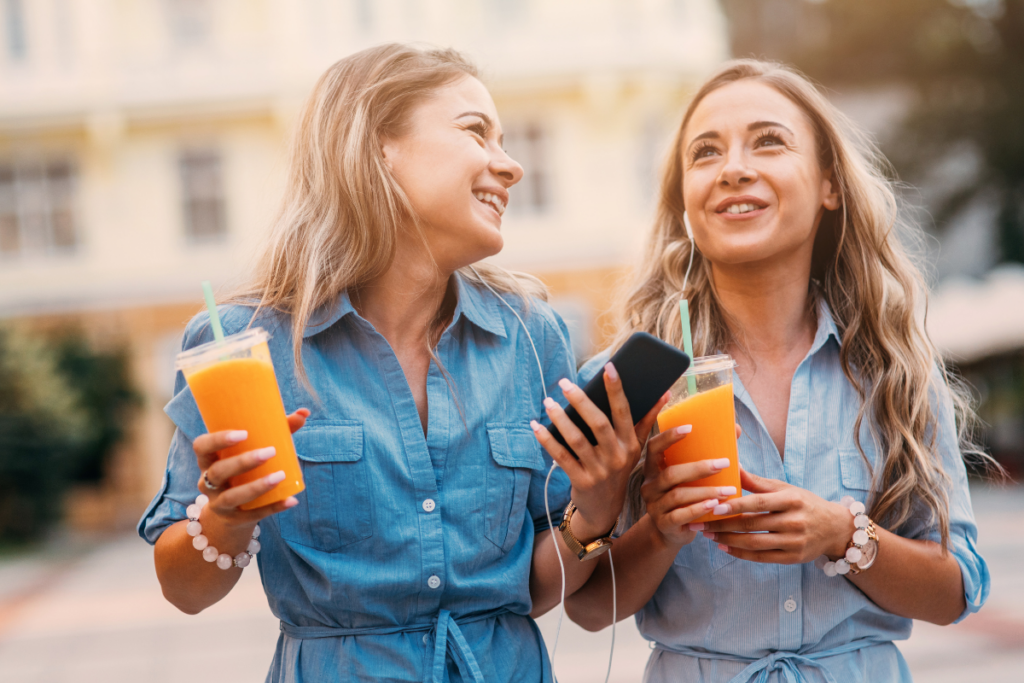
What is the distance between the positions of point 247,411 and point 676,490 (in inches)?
29.5

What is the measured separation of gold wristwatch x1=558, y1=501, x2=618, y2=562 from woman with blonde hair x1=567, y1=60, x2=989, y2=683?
10 centimetres

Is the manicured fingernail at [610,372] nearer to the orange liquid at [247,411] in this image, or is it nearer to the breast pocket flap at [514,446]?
the breast pocket flap at [514,446]

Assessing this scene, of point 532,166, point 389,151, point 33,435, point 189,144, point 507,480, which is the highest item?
point 389,151

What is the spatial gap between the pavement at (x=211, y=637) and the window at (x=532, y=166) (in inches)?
299

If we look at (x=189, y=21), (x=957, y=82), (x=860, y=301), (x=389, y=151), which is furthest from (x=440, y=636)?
(x=957, y=82)

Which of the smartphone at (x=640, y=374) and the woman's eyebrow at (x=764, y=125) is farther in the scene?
the woman's eyebrow at (x=764, y=125)

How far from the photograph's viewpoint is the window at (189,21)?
1566 cm

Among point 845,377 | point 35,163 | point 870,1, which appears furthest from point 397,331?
point 870,1

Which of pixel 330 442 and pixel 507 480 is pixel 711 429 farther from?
pixel 330 442

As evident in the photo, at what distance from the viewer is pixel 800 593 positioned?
1.90 m

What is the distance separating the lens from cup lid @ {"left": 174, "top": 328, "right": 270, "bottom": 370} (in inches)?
58.9

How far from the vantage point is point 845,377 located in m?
2.07

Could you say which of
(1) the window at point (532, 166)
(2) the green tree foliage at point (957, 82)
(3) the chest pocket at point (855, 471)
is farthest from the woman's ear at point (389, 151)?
(2) the green tree foliage at point (957, 82)

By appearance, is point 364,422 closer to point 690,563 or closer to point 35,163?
point 690,563
